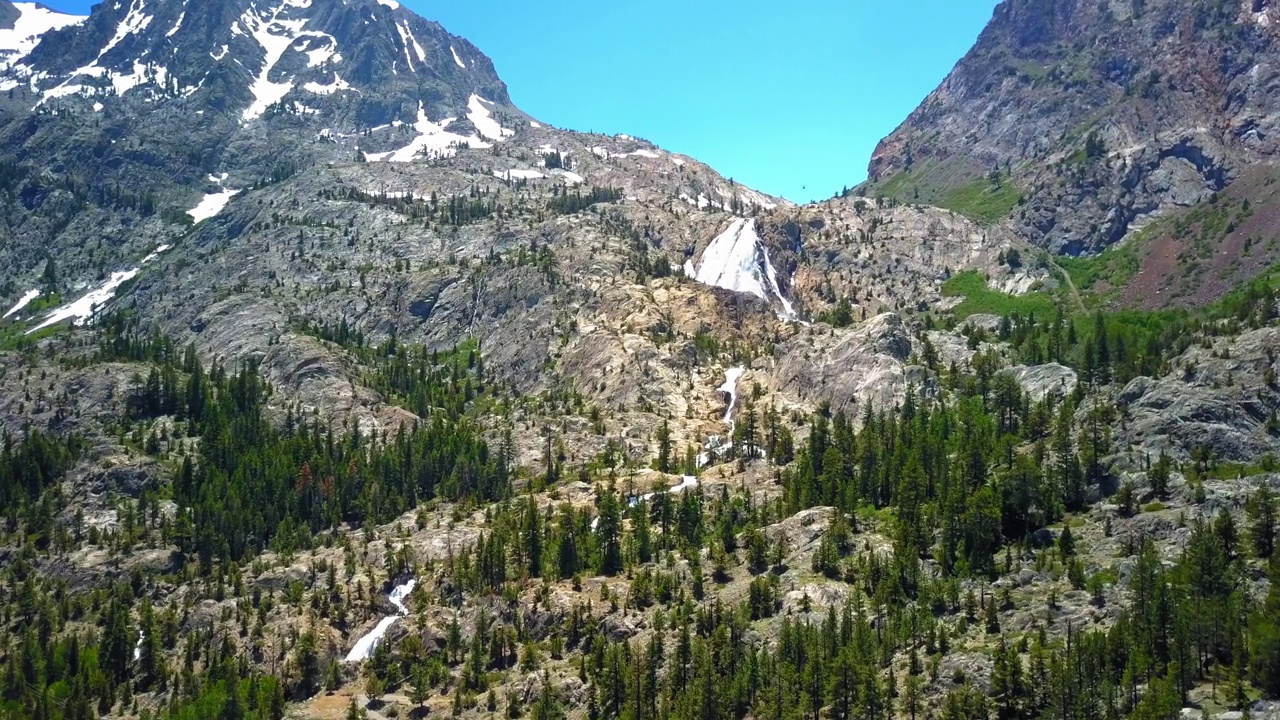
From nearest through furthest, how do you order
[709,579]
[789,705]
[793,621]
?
1. [789,705]
2. [793,621]
3. [709,579]

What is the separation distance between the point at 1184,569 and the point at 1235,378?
60.4m

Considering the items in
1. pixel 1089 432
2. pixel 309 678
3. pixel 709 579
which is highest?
pixel 1089 432

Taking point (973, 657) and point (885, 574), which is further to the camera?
point (885, 574)

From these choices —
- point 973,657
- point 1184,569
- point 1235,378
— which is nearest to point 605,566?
point 973,657

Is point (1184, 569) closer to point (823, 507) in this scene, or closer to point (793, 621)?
point (793, 621)

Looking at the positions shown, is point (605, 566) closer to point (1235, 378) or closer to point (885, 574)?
point (885, 574)

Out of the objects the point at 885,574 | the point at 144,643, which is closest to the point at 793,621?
the point at 885,574

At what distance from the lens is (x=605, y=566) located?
193750mm

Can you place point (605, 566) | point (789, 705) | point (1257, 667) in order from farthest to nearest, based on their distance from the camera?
point (605, 566) < point (789, 705) < point (1257, 667)

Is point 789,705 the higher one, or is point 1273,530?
point 1273,530

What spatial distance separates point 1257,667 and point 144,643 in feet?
543

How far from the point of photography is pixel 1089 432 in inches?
7451

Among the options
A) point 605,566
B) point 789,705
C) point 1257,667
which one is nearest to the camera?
point 1257,667

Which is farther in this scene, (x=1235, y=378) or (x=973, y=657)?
(x=1235, y=378)
